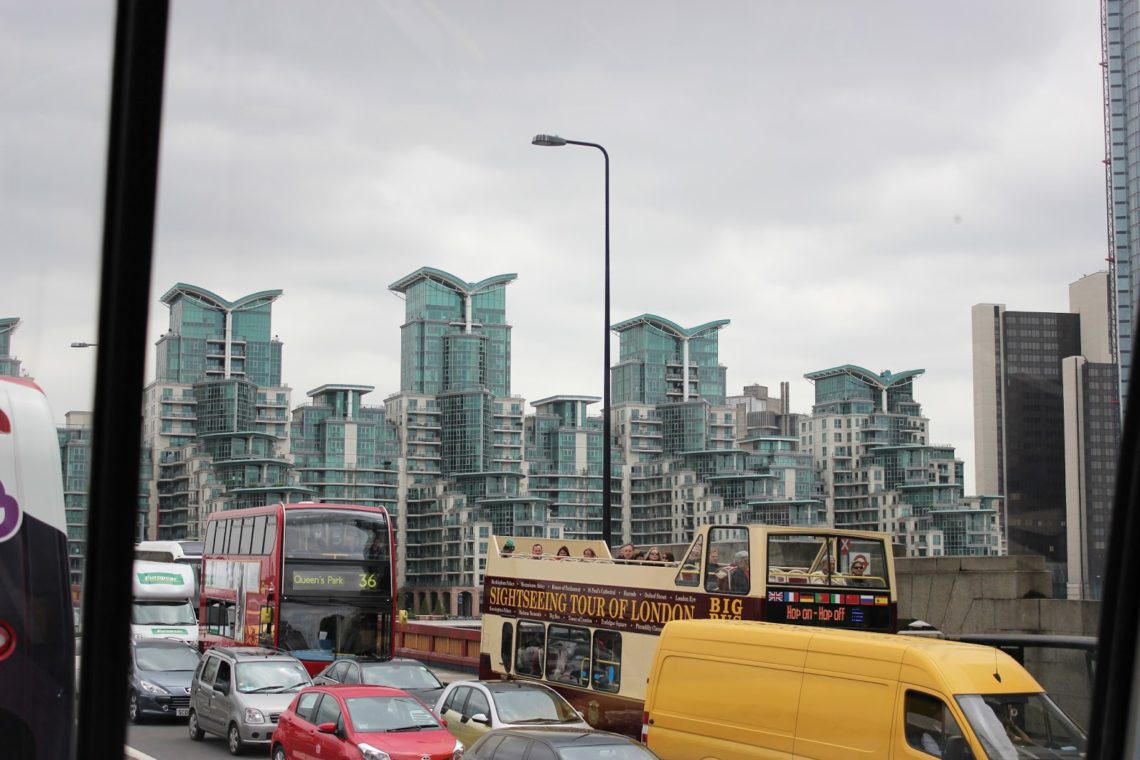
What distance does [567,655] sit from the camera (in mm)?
16578

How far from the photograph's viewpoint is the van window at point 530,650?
56.3ft

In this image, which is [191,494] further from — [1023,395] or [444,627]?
[1023,395]

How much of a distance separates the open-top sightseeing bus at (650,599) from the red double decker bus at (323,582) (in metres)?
2.80

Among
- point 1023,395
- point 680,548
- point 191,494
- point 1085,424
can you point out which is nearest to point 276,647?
point 680,548

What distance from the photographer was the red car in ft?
39.3

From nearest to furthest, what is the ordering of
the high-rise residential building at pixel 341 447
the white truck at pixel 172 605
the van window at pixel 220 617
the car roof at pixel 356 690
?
1. the car roof at pixel 356 690
2. the van window at pixel 220 617
3. the white truck at pixel 172 605
4. the high-rise residential building at pixel 341 447

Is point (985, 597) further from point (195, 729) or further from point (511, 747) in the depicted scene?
point (195, 729)

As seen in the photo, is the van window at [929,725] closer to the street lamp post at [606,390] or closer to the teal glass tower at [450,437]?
the street lamp post at [606,390]

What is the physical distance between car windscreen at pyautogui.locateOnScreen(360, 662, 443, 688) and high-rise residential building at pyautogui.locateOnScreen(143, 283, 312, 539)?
3521mm

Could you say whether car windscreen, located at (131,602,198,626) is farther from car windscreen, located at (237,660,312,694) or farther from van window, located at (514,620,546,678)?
van window, located at (514,620,546,678)

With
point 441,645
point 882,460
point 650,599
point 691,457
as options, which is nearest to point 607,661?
point 650,599

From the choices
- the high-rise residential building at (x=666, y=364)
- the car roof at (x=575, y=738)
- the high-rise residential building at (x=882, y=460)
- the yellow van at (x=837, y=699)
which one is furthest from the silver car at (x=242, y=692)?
the high-rise residential building at (x=882, y=460)

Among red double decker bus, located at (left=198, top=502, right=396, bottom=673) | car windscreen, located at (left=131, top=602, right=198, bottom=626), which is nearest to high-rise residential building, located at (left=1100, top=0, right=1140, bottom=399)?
red double decker bus, located at (left=198, top=502, right=396, bottom=673)

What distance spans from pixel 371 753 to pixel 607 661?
15.2ft
